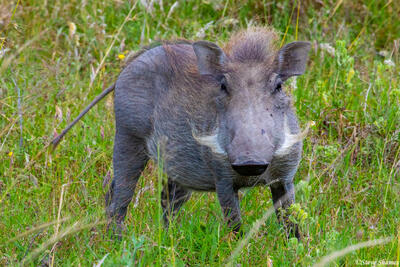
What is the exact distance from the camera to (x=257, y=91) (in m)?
3.15

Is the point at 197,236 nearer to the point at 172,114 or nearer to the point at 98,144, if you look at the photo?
the point at 172,114

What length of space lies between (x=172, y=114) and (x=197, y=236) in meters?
0.67

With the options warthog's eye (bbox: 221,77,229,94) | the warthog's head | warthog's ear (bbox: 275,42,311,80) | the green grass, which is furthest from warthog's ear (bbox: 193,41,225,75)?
the green grass

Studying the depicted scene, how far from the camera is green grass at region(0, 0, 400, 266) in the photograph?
3.11 m

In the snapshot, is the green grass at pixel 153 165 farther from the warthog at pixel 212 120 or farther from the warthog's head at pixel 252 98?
the warthog's head at pixel 252 98

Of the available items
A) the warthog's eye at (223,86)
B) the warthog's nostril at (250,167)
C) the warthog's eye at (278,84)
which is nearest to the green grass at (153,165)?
the warthog's nostril at (250,167)

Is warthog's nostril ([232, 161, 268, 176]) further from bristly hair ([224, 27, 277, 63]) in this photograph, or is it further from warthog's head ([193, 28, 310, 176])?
bristly hair ([224, 27, 277, 63])

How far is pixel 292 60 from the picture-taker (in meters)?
3.36

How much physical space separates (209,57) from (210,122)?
31 centimetres

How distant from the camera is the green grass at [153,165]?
10.2 ft

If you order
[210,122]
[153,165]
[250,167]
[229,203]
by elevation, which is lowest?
[153,165]

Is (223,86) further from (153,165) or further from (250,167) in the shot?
(153,165)

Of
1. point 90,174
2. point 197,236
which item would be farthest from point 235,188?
point 90,174

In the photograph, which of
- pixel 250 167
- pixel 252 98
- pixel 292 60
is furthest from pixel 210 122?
pixel 250 167
